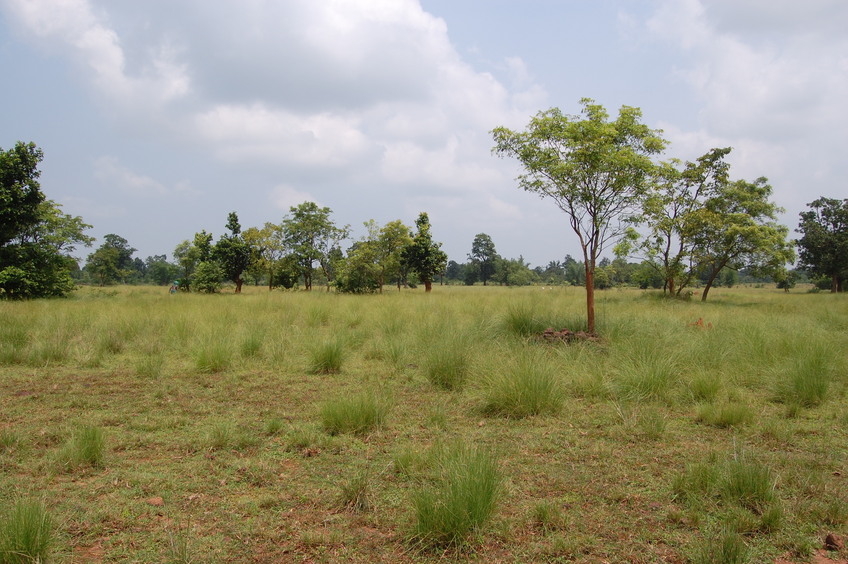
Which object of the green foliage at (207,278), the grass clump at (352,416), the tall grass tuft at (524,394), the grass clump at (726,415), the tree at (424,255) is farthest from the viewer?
the tree at (424,255)

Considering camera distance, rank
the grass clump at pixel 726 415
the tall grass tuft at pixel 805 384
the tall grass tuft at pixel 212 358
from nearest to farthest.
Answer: the grass clump at pixel 726 415
the tall grass tuft at pixel 805 384
the tall grass tuft at pixel 212 358

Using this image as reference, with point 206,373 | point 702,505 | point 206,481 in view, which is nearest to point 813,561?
point 702,505

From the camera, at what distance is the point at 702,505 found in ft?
10.2

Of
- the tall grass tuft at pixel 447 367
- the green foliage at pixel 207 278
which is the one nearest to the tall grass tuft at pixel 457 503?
the tall grass tuft at pixel 447 367

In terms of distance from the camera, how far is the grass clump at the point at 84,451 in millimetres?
3754

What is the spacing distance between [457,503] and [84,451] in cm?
311

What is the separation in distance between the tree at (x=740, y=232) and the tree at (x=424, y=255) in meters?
19.8

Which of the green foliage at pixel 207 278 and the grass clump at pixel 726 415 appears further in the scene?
the green foliage at pixel 207 278

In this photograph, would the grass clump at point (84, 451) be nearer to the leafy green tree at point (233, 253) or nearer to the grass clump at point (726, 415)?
the grass clump at point (726, 415)

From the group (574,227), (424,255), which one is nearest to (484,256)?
(424,255)

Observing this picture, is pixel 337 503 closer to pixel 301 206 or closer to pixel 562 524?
pixel 562 524

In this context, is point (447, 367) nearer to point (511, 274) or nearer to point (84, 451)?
point (84, 451)

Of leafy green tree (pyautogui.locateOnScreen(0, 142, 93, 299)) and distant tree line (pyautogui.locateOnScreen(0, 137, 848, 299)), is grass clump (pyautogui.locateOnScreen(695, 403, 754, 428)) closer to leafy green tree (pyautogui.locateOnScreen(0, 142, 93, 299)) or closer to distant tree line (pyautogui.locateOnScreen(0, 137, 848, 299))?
distant tree line (pyautogui.locateOnScreen(0, 137, 848, 299))

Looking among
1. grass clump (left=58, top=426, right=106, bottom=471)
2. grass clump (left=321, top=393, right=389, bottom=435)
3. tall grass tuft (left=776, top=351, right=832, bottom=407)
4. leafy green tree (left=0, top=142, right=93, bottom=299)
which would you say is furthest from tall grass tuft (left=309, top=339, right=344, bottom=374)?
leafy green tree (left=0, top=142, right=93, bottom=299)
